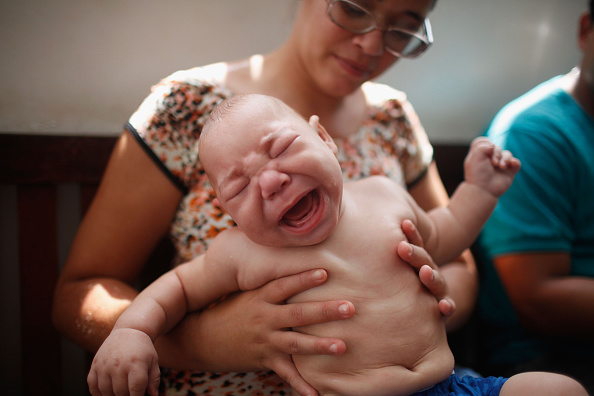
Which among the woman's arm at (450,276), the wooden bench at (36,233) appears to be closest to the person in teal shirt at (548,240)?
the woman's arm at (450,276)

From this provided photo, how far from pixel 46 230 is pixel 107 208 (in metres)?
0.47

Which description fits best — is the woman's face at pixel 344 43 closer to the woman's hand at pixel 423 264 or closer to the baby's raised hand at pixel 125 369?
the woman's hand at pixel 423 264

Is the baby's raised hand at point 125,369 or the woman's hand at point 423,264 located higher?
the woman's hand at point 423,264

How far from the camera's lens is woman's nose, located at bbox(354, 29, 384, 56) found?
120cm

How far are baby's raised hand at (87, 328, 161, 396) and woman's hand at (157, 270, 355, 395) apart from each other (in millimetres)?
218

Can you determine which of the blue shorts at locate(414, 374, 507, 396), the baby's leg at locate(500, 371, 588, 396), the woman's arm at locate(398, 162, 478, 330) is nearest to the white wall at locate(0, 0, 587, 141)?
the woman's arm at locate(398, 162, 478, 330)

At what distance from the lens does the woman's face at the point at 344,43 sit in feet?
3.90

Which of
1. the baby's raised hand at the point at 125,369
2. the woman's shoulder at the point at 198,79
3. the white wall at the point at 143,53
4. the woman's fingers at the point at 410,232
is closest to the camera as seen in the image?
the baby's raised hand at the point at 125,369

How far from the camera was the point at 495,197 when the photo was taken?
1.12 metres

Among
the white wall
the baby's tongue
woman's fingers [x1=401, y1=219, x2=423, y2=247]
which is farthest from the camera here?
the white wall

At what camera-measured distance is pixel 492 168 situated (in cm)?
112

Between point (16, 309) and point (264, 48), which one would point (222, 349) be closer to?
point (16, 309)

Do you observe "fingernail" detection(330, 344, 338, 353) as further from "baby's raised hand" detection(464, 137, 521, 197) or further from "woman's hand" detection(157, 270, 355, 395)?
"baby's raised hand" detection(464, 137, 521, 197)

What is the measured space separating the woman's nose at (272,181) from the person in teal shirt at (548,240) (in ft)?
3.70
